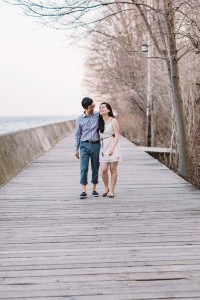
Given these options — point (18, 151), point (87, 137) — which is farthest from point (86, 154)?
point (18, 151)

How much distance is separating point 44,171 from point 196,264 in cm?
748

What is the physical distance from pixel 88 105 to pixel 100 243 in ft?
10.1

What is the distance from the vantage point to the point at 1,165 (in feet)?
29.4

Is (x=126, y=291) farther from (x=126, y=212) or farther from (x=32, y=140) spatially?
(x=32, y=140)

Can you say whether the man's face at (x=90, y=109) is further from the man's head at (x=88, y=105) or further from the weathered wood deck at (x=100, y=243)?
the weathered wood deck at (x=100, y=243)

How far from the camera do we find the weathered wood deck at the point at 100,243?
3438mm

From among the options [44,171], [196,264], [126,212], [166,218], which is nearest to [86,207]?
[126,212]

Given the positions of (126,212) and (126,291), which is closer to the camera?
(126,291)

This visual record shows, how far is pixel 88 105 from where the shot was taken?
7.21 m

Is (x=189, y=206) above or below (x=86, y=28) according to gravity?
below

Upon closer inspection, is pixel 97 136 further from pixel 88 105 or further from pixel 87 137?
pixel 88 105

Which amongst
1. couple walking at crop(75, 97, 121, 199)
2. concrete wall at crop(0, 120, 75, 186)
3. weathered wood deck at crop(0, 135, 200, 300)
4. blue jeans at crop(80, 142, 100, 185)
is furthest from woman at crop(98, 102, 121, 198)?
concrete wall at crop(0, 120, 75, 186)

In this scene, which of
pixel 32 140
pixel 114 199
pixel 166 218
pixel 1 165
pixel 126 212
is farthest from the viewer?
pixel 32 140

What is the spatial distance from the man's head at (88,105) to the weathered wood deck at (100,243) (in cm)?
151
